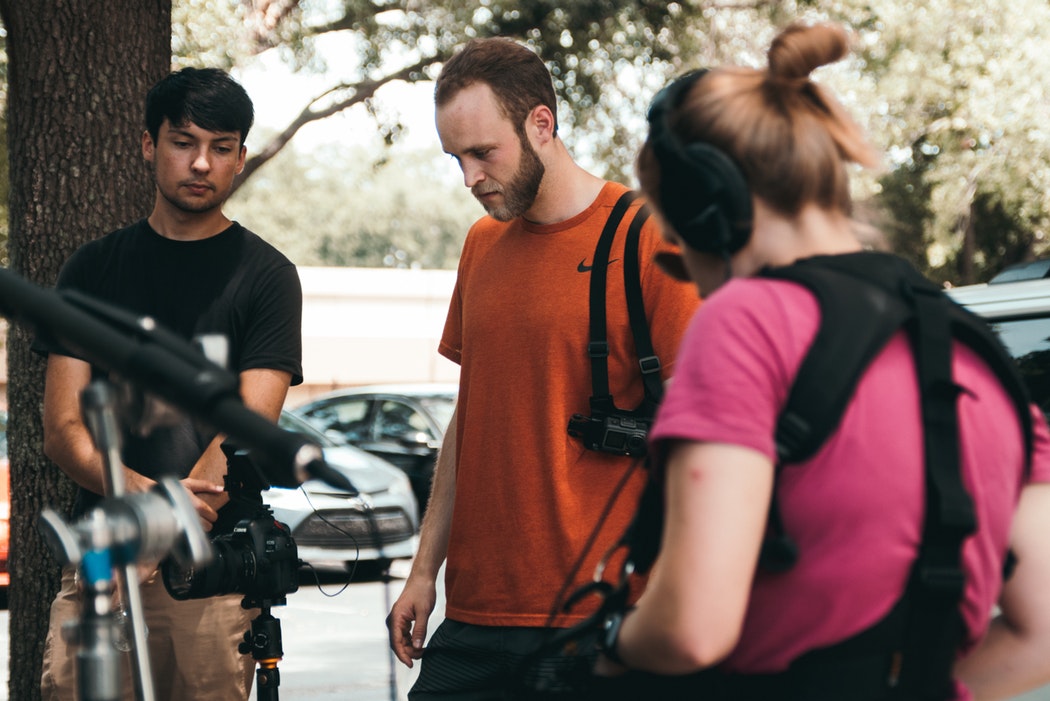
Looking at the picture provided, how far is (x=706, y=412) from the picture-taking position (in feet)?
→ 4.52

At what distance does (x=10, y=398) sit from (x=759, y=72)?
3500 mm

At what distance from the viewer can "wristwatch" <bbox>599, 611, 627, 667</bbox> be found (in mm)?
1537

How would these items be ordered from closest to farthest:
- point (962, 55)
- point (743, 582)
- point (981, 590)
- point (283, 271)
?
point (743, 582), point (981, 590), point (283, 271), point (962, 55)

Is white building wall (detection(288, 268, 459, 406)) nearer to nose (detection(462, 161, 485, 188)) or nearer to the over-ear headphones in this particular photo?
nose (detection(462, 161, 485, 188))

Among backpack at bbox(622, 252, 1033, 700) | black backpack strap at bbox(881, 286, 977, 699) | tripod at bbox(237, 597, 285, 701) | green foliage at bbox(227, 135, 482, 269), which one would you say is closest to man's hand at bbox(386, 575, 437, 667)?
tripod at bbox(237, 597, 285, 701)

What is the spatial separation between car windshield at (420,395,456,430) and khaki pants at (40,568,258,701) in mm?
9877

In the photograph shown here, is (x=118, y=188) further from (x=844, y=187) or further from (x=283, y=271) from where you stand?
(x=844, y=187)

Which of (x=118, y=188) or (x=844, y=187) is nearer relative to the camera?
(x=844, y=187)

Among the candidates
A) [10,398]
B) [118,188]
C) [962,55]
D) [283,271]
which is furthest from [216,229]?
[962,55]

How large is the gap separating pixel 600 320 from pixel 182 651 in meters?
1.34

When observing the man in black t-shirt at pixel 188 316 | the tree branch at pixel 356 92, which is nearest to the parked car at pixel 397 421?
the tree branch at pixel 356 92

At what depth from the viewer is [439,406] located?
1338 cm

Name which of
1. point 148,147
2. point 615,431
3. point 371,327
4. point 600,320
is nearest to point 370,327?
point 371,327

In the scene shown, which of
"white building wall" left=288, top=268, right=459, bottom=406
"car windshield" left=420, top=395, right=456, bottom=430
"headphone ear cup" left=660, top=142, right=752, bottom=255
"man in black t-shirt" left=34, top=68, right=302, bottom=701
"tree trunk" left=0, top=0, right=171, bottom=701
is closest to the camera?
"headphone ear cup" left=660, top=142, right=752, bottom=255
